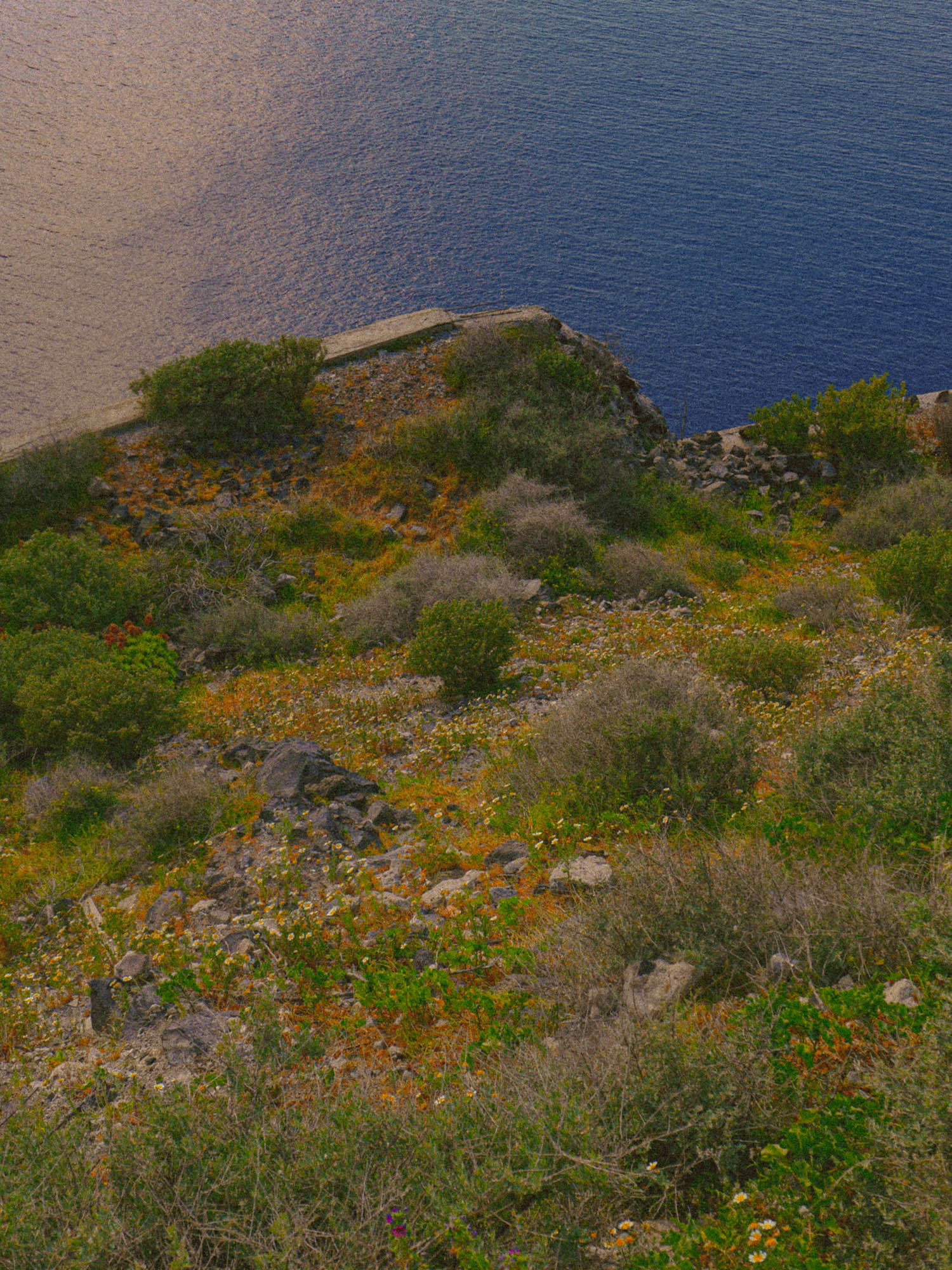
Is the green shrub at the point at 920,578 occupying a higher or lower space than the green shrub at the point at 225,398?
lower

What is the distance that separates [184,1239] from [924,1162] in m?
2.21

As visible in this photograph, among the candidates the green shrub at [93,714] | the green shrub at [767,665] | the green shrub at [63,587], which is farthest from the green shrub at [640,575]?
the green shrub at [63,587]

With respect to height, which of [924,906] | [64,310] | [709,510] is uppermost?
[64,310]

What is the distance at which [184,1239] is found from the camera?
259 centimetres

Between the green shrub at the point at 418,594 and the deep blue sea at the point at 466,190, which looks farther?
the deep blue sea at the point at 466,190

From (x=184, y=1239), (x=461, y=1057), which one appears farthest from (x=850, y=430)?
(x=184, y=1239)

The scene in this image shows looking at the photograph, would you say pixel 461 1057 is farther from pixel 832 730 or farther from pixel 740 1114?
pixel 832 730

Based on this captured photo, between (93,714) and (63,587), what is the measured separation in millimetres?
2863

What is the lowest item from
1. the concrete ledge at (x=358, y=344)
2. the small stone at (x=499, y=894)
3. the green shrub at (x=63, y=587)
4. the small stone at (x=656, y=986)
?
the small stone at (x=499, y=894)

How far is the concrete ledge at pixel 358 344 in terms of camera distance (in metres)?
13.3

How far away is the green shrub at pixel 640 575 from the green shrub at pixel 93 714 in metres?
5.70

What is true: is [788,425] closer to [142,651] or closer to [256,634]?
[256,634]

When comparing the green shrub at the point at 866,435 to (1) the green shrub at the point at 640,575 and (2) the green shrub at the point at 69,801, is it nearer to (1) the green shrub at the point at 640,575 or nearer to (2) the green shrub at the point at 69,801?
(1) the green shrub at the point at 640,575

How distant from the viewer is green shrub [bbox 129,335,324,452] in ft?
43.7
